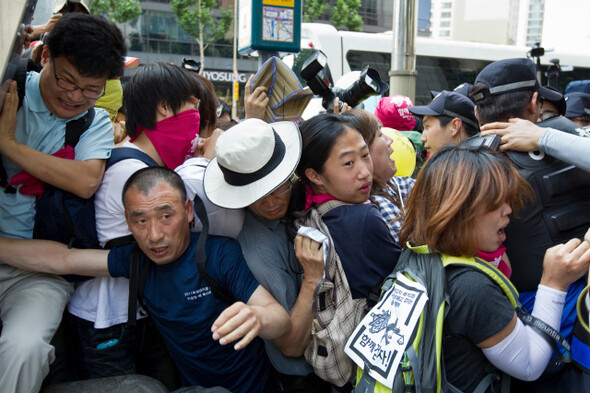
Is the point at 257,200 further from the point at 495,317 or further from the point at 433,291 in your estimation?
the point at 495,317

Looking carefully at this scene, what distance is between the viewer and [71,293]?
2170 millimetres

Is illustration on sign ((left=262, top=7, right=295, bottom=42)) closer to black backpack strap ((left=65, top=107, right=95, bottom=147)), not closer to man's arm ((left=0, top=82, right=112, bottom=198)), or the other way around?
black backpack strap ((left=65, top=107, right=95, bottom=147))

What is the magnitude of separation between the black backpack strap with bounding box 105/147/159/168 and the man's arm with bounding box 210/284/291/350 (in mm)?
850

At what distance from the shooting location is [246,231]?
83.8 inches

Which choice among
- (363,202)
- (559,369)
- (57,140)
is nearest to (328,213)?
(363,202)

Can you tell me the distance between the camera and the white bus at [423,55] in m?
11.7

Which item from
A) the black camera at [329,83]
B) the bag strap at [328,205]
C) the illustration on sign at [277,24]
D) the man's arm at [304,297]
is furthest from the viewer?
the illustration on sign at [277,24]

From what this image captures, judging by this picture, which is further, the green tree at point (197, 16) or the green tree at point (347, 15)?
the green tree at point (347, 15)

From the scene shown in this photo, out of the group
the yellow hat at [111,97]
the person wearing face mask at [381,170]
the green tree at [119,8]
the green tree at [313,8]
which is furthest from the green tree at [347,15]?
the person wearing face mask at [381,170]

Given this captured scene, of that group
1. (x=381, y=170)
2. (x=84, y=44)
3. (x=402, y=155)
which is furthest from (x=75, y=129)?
(x=402, y=155)

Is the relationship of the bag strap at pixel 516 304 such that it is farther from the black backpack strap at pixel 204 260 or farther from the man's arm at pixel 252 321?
the black backpack strap at pixel 204 260

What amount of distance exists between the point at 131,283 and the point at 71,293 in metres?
0.41

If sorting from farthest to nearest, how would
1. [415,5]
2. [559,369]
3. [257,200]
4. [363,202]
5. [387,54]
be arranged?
[387,54] → [415,5] → [363,202] → [257,200] → [559,369]

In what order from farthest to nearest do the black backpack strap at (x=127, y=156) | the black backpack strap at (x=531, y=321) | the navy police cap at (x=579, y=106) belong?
the navy police cap at (x=579, y=106), the black backpack strap at (x=127, y=156), the black backpack strap at (x=531, y=321)
